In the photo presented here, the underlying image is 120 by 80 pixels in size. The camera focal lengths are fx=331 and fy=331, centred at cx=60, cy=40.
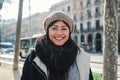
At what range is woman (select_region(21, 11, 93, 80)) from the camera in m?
2.71

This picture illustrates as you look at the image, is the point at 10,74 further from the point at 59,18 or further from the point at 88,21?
the point at 88,21

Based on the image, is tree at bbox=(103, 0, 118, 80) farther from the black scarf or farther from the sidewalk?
the sidewalk

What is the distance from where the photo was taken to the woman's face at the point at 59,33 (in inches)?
110

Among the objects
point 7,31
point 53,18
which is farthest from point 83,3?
point 53,18

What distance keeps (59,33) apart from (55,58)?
23 cm

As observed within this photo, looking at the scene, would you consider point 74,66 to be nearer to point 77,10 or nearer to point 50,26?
point 50,26

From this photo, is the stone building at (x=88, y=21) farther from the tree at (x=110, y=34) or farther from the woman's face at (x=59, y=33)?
the woman's face at (x=59, y=33)

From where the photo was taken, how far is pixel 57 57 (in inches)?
107

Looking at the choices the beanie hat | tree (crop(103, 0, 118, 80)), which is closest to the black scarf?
the beanie hat

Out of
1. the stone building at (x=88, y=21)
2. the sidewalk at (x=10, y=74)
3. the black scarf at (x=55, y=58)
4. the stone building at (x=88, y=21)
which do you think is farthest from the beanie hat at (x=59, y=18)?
the stone building at (x=88, y=21)

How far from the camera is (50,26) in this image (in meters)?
2.83

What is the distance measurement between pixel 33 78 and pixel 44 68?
0.12 m

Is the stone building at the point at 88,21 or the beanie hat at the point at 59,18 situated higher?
the stone building at the point at 88,21

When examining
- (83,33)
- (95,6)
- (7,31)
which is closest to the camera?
(95,6)
